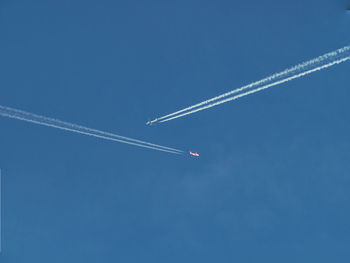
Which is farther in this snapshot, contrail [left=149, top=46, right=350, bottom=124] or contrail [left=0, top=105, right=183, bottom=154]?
contrail [left=0, top=105, right=183, bottom=154]

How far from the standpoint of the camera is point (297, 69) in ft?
146

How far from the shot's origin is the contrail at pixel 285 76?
43.4 metres

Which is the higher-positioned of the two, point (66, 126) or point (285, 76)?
point (285, 76)

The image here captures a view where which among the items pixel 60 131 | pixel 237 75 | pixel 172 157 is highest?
pixel 237 75

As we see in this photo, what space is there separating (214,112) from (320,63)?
11.3 m

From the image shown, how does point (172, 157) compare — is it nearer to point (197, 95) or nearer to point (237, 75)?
point (197, 95)

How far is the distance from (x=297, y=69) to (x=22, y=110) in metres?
27.6

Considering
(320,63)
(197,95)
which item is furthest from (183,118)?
(320,63)

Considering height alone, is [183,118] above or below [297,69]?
below

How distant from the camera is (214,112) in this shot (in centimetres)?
4466

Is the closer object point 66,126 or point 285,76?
point 285,76

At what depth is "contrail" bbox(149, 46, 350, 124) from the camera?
4344 centimetres

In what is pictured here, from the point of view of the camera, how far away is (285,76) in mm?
44906

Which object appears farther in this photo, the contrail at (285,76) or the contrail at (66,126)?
the contrail at (66,126)
